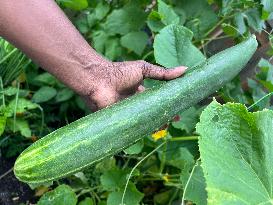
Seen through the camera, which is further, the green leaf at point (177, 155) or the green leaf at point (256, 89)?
the green leaf at point (256, 89)

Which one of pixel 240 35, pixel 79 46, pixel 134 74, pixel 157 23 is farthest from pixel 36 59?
pixel 240 35

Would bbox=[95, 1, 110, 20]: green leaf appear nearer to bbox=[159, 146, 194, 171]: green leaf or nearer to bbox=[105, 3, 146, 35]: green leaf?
bbox=[105, 3, 146, 35]: green leaf

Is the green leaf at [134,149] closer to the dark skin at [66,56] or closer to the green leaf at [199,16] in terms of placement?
the dark skin at [66,56]

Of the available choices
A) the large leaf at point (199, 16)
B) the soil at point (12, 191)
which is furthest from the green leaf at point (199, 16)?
the soil at point (12, 191)

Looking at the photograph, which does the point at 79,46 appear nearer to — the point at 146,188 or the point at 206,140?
the point at 206,140

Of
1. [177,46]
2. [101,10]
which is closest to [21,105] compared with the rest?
[101,10]

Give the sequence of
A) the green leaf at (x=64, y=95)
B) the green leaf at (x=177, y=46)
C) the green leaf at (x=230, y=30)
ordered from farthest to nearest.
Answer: the green leaf at (x=64, y=95) → the green leaf at (x=230, y=30) → the green leaf at (x=177, y=46)
